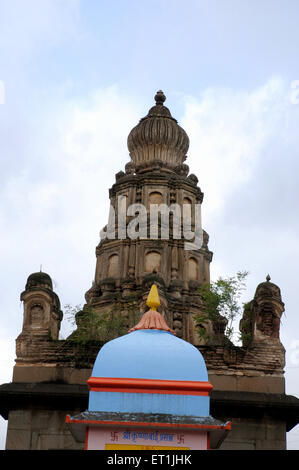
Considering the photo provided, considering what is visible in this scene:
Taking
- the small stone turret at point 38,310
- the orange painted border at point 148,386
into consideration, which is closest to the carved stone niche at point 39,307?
the small stone turret at point 38,310

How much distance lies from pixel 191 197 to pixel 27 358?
1346 cm

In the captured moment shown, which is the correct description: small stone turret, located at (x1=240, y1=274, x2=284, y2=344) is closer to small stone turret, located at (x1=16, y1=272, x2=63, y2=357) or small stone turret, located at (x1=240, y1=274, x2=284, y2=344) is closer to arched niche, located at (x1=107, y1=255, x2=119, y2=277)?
small stone turret, located at (x1=16, y1=272, x2=63, y2=357)

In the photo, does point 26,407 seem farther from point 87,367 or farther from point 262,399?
point 262,399

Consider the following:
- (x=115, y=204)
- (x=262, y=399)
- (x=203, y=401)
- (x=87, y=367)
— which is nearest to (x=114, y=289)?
(x=115, y=204)

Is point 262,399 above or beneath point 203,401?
above

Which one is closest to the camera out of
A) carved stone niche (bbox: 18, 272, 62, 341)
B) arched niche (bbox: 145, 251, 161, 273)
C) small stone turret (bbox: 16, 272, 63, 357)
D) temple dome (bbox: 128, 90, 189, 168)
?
small stone turret (bbox: 16, 272, 63, 357)

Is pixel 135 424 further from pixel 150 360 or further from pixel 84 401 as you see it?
pixel 84 401

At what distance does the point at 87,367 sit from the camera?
18922 mm

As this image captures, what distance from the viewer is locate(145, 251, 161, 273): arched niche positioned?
26.7 m

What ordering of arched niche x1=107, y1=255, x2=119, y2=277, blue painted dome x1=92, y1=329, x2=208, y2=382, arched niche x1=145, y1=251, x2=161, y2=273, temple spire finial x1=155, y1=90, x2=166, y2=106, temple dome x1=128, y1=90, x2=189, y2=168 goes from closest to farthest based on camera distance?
1. blue painted dome x1=92, y1=329, x2=208, y2=382
2. arched niche x1=145, y1=251, x2=161, y2=273
3. arched niche x1=107, y1=255, x2=119, y2=277
4. temple dome x1=128, y1=90, x2=189, y2=168
5. temple spire finial x1=155, y1=90, x2=166, y2=106

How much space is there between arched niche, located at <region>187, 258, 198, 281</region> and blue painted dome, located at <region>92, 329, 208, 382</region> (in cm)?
1612

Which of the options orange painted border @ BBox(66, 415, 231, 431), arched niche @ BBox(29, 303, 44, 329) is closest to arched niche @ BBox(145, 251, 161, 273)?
arched niche @ BBox(29, 303, 44, 329)

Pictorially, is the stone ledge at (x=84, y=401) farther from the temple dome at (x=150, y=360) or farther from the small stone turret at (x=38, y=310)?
the temple dome at (x=150, y=360)
